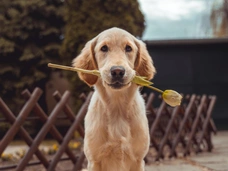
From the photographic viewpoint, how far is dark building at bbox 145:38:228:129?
41.8 feet

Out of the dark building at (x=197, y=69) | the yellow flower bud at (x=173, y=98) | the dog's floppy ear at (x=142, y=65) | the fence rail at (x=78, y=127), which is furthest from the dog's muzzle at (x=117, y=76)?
the dark building at (x=197, y=69)

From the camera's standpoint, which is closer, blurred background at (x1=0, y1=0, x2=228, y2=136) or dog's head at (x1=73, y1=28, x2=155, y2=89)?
dog's head at (x1=73, y1=28, x2=155, y2=89)

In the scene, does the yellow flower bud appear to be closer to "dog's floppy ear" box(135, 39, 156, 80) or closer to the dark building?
"dog's floppy ear" box(135, 39, 156, 80)

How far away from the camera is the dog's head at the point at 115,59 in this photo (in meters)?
2.56

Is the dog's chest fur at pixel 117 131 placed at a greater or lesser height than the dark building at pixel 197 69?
greater

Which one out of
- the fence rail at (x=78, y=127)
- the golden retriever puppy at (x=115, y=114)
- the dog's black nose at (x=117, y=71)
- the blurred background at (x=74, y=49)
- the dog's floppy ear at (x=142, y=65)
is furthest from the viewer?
the blurred background at (x=74, y=49)

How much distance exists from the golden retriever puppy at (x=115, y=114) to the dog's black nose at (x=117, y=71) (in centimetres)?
8

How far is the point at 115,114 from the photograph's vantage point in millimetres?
2943

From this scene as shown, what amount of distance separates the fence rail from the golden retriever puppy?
1768 millimetres

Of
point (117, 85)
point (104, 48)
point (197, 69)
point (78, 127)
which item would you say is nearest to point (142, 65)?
point (104, 48)

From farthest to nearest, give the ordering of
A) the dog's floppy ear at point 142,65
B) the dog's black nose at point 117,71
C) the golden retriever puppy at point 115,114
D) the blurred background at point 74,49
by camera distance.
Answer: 1. the blurred background at point 74,49
2. the dog's floppy ear at point 142,65
3. the golden retriever puppy at point 115,114
4. the dog's black nose at point 117,71

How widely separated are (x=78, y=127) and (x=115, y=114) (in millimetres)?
2637

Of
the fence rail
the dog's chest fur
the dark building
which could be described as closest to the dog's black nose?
the dog's chest fur

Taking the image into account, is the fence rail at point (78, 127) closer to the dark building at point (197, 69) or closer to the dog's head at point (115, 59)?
the dog's head at point (115, 59)
